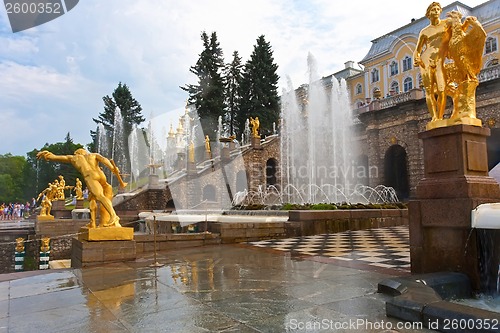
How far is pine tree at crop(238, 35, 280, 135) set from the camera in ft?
157

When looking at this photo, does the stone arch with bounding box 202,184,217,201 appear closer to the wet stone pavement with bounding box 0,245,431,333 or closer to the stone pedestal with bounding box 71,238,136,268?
the stone pedestal with bounding box 71,238,136,268

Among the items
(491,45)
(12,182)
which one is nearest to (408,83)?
(491,45)

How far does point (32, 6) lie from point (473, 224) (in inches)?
311

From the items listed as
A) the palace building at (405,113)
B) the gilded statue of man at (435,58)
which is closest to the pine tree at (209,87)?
the palace building at (405,113)

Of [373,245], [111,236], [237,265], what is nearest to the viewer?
[237,265]


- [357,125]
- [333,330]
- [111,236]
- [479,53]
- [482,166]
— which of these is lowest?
[333,330]

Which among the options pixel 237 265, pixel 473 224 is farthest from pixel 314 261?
pixel 473 224

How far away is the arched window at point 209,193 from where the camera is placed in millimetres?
29612

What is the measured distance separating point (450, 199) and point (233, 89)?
1917 inches

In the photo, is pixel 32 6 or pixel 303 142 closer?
pixel 32 6

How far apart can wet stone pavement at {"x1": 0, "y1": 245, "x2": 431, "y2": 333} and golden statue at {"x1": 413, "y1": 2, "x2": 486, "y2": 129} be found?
2.38 metres

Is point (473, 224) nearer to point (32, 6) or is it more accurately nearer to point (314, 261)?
point (314, 261)

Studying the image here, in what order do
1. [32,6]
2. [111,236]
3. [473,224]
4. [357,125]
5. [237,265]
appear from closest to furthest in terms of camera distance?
[473,224] → [237,265] → [32,6] → [111,236] → [357,125]

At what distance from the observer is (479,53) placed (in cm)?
531
